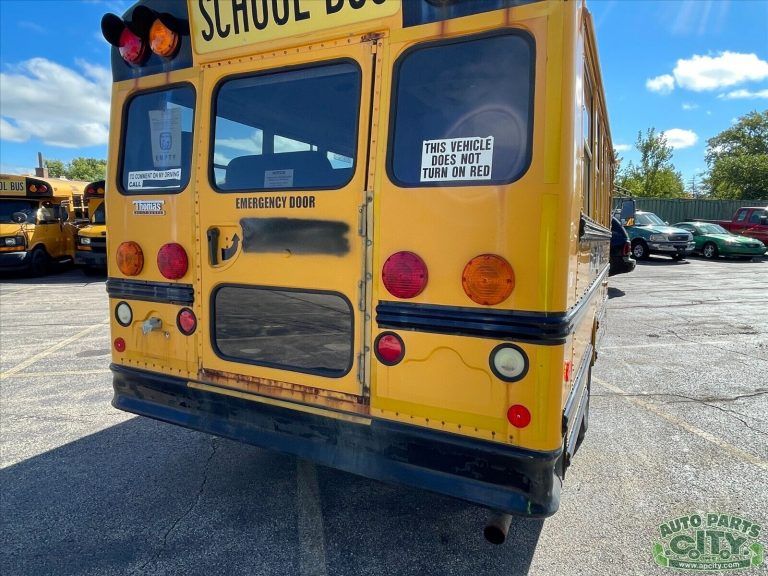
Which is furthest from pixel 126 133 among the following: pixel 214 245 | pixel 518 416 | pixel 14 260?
pixel 14 260

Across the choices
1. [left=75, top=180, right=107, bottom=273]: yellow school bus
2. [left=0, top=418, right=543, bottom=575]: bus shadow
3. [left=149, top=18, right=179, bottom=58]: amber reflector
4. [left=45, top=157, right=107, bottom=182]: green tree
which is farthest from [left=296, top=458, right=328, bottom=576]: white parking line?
[left=45, top=157, right=107, bottom=182]: green tree

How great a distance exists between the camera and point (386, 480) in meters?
2.18

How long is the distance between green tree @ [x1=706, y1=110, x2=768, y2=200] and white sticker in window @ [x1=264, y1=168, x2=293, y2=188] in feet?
148

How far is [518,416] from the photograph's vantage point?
194cm

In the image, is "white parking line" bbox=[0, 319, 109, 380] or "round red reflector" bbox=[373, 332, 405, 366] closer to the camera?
"round red reflector" bbox=[373, 332, 405, 366]

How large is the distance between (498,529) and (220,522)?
1.54 metres

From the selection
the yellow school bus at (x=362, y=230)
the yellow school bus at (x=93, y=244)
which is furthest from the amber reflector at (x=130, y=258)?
the yellow school bus at (x=93, y=244)

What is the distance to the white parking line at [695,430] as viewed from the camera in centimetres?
347

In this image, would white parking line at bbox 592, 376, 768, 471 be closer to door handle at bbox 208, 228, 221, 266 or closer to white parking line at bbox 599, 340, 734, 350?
white parking line at bbox 599, 340, 734, 350

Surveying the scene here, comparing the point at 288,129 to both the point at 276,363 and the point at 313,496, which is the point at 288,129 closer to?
the point at 276,363
